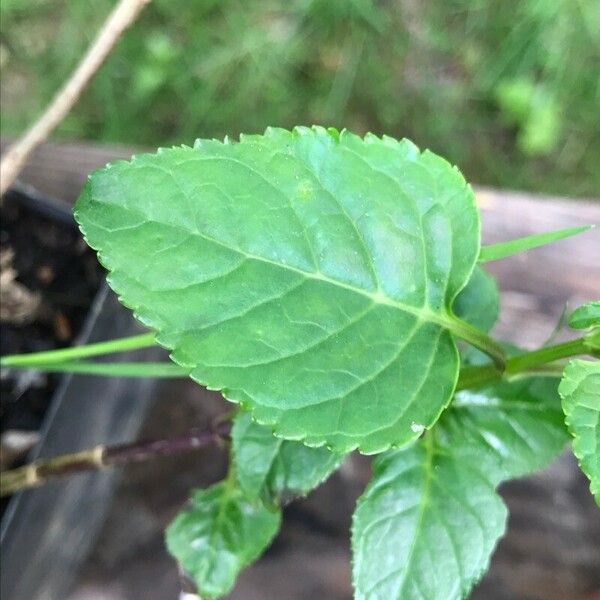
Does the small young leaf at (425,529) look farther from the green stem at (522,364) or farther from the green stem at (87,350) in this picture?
the green stem at (87,350)

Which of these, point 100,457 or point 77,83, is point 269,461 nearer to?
point 100,457

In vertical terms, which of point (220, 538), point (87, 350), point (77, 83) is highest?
point (77, 83)

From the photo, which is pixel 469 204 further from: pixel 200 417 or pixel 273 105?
pixel 273 105

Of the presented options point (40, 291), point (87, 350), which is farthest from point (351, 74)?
point (87, 350)

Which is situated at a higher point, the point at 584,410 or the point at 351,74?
the point at 584,410

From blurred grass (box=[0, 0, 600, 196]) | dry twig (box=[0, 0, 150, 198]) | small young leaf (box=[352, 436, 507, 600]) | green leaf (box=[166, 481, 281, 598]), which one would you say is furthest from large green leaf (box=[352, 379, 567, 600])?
blurred grass (box=[0, 0, 600, 196])

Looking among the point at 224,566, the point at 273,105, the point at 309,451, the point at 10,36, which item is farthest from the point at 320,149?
the point at 10,36

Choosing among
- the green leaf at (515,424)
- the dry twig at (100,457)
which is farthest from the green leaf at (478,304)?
the dry twig at (100,457)
